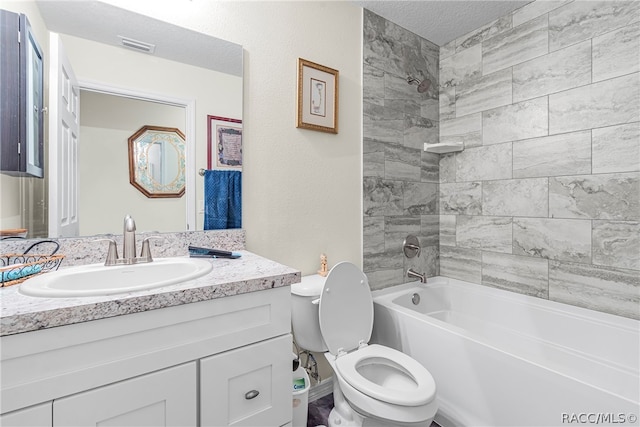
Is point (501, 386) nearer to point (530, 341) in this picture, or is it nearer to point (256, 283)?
point (530, 341)

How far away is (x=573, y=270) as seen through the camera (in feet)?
6.00

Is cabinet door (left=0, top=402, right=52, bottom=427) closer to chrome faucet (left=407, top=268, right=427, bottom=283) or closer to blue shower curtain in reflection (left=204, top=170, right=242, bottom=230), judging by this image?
blue shower curtain in reflection (left=204, top=170, right=242, bottom=230)

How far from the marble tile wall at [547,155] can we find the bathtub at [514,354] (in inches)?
5.9

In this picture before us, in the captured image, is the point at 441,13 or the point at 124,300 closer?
the point at 124,300

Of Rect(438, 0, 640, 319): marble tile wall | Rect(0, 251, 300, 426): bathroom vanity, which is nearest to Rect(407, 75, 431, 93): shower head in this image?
Rect(438, 0, 640, 319): marble tile wall

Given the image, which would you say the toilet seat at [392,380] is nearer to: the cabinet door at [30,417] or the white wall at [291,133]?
the white wall at [291,133]

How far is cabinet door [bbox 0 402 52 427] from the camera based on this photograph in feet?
2.31

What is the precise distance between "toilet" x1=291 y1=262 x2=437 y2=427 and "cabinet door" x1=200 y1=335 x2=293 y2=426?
0.38 m

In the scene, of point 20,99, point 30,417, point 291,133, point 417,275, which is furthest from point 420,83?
point 30,417

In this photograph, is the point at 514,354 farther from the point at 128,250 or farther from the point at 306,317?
the point at 128,250

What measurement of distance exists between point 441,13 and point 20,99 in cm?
237

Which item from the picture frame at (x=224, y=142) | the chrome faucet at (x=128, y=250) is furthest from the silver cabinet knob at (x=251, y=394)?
the picture frame at (x=224, y=142)

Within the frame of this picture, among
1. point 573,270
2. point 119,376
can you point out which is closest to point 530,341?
point 573,270

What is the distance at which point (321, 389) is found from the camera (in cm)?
186
